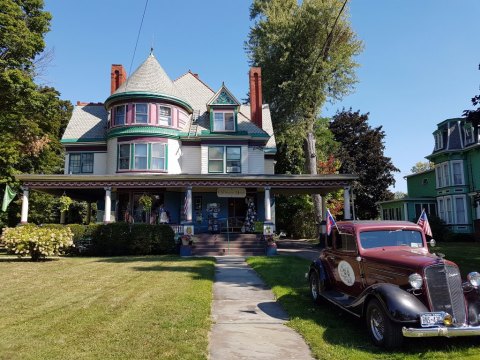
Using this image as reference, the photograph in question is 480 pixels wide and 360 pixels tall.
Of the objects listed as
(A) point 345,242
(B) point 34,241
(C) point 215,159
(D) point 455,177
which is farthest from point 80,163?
(D) point 455,177

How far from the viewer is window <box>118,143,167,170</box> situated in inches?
981

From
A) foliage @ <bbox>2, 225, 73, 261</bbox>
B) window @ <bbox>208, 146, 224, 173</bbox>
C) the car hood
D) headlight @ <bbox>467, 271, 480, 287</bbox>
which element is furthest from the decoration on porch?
headlight @ <bbox>467, 271, 480, 287</bbox>

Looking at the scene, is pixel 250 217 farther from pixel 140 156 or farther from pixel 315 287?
pixel 315 287

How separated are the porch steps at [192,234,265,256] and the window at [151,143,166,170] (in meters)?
5.65

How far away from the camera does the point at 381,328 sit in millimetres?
5816

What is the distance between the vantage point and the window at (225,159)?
26125 millimetres

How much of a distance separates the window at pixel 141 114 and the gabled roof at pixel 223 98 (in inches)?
162

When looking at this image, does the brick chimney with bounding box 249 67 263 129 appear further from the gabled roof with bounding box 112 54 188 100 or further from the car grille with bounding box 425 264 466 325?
the car grille with bounding box 425 264 466 325

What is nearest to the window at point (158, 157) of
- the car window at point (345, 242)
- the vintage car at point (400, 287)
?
the car window at point (345, 242)

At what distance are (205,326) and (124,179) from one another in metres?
16.1

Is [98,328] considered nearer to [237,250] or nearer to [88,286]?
[88,286]

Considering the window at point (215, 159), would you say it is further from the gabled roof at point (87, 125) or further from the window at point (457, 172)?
the window at point (457, 172)

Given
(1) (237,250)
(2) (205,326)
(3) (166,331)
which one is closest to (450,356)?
(2) (205,326)

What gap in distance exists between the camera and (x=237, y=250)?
A: 20828mm
